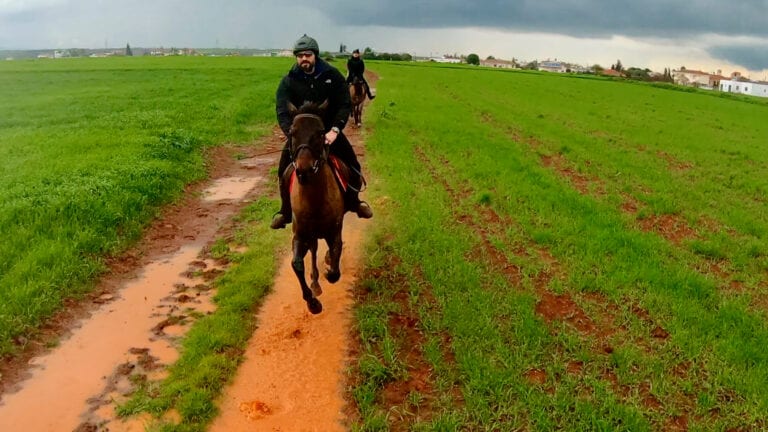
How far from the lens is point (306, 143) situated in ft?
20.0

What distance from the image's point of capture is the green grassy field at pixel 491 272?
5617 millimetres


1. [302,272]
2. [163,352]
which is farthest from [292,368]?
[163,352]

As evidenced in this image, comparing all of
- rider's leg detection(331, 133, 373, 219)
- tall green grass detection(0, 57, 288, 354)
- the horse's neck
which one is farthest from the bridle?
tall green grass detection(0, 57, 288, 354)

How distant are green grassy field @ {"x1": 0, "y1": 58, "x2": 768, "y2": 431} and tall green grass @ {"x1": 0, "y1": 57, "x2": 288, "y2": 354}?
0.05 meters

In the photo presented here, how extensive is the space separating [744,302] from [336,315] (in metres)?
5.51

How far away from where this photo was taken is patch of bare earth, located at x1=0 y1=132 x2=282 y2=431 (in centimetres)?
570

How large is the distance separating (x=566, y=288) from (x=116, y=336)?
6.04 meters

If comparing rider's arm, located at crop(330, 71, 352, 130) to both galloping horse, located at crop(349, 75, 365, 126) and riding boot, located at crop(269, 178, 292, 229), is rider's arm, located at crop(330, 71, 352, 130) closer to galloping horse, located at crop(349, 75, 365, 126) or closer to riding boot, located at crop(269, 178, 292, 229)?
riding boot, located at crop(269, 178, 292, 229)

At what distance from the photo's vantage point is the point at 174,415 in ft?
18.0

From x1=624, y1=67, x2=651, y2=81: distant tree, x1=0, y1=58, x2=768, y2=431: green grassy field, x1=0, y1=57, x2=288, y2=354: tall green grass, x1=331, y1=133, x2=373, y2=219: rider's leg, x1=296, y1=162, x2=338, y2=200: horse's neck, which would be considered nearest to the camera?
x1=0, y1=58, x2=768, y2=431: green grassy field

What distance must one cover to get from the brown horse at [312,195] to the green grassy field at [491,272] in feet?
2.86

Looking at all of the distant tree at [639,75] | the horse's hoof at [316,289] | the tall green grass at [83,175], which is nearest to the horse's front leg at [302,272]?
the horse's hoof at [316,289]

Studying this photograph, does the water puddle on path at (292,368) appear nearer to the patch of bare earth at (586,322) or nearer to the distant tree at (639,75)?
the patch of bare earth at (586,322)

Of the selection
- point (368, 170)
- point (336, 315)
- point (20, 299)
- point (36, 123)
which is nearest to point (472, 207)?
point (368, 170)
